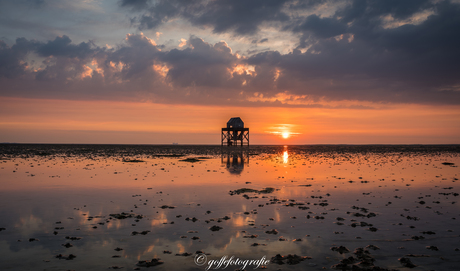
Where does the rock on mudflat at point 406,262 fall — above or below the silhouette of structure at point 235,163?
below

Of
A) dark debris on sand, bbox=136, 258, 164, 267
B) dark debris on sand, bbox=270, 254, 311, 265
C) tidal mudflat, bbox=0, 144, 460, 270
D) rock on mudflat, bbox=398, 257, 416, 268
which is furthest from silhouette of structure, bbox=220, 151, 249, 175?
rock on mudflat, bbox=398, 257, 416, 268

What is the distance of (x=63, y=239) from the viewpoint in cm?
1198

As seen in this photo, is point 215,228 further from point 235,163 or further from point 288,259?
point 235,163

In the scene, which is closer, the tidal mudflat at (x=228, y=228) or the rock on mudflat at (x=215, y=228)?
the tidal mudflat at (x=228, y=228)

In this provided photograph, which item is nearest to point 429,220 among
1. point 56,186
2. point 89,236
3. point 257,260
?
point 257,260

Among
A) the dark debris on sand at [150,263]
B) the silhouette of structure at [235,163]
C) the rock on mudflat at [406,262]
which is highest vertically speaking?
the silhouette of structure at [235,163]

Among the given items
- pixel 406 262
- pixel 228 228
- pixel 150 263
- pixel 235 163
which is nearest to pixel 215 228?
pixel 228 228

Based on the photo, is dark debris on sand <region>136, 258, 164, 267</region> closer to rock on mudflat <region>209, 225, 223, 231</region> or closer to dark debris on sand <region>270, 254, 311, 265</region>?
dark debris on sand <region>270, 254, 311, 265</region>

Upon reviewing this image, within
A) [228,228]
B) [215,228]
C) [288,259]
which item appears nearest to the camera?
[288,259]

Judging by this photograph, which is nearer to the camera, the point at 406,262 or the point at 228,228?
the point at 406,262

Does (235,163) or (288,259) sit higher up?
(235,163)

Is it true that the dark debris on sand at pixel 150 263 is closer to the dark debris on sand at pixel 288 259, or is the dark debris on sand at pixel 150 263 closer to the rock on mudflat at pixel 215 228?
the dark debris on sand at pixel 288 259

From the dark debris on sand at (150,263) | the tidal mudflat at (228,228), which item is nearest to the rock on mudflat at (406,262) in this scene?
the tidal mudflat at (228,228)

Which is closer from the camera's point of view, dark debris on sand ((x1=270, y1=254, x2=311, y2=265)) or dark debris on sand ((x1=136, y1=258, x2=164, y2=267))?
dark debris on sand ((x1=136, y1=258, x2=164, y2=267))
